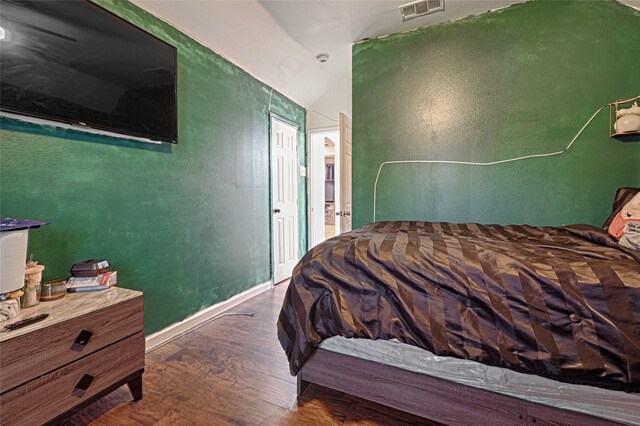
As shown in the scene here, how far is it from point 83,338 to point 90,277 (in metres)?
0.38

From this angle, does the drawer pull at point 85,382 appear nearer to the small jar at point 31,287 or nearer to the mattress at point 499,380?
the small jar at point 31,287

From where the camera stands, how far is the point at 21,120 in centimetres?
141

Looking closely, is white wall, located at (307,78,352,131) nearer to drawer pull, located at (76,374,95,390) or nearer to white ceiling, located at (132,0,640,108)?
white ceiling, located at (132,0,640,108)

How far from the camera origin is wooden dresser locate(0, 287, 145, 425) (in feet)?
3.45

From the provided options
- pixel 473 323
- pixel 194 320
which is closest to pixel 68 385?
pixel 194 320

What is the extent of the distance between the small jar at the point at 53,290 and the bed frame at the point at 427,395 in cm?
126

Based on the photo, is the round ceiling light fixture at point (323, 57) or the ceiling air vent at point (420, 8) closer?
the ceiling air vent at point (420, 8)

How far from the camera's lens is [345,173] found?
3.12 meters

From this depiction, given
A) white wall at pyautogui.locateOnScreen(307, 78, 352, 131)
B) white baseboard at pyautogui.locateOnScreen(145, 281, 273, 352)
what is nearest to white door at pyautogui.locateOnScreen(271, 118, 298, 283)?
white wall at pyautogui.locateOnScreen(307, 78, 352, 131)

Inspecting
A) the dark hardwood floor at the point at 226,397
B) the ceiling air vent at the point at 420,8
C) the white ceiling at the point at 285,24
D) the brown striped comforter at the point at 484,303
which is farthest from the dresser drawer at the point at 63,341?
the ceiling air vent at the point at 420,8

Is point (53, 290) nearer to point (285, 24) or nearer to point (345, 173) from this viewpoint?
point (345, 173)

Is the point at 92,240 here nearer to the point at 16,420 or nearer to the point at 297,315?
the point at 16,420

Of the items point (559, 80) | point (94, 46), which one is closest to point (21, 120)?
point (94, 46)

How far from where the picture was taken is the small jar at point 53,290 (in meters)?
1.35
